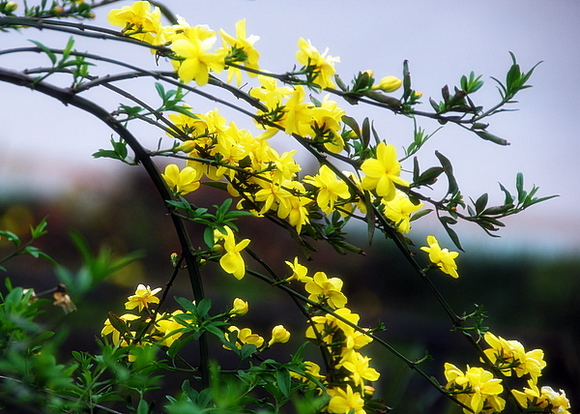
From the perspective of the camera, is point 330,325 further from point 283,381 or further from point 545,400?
point 545,400

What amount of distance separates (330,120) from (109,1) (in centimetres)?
23

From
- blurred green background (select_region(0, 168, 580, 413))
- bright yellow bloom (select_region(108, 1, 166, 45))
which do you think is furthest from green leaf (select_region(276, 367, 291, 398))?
blurred green background (select_region(0, 168, 580, 413))

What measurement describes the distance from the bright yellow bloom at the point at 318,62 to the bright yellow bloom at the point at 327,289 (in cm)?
21

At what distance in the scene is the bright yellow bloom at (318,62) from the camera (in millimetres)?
509

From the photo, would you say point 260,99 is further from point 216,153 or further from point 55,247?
point 55,247

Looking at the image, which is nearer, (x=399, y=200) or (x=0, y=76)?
(x=0, y=76)

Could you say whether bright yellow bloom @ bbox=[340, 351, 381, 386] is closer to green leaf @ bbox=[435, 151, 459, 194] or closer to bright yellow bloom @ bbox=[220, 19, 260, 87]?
green leaf @ bbox=[435, 151, 459, 194]

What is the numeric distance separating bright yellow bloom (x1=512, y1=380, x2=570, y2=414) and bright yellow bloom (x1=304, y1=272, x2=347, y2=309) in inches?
10.0

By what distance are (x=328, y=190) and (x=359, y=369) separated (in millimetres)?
183

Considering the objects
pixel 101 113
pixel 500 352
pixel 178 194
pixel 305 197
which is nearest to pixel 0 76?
pixel 101 113

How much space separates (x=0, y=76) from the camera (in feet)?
1.61

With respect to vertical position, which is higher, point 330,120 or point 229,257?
point 330,120

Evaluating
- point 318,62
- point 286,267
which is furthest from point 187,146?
point 286,267

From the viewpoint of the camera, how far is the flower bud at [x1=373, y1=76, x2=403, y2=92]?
21.0 inches
